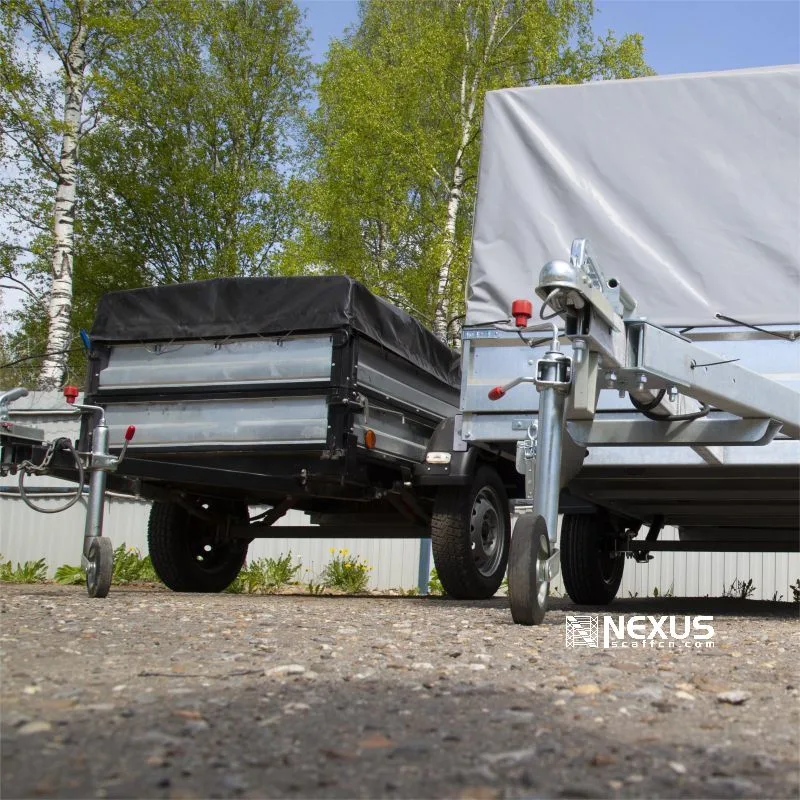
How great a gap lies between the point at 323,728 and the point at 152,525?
18.8 ft

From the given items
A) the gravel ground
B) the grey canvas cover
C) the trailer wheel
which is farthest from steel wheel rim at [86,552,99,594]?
the grey canvas cover

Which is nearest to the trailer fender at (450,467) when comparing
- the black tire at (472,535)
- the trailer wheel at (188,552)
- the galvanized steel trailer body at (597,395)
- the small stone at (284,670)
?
the black tire at (472,535)

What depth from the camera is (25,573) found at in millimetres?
12320

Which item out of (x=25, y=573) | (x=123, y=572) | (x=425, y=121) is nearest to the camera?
(x=123, y=572)

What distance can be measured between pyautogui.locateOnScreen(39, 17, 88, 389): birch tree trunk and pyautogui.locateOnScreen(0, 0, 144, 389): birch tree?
16mm

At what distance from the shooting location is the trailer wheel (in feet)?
25.8

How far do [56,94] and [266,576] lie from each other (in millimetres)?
12598

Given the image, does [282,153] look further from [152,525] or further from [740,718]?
[740,718]

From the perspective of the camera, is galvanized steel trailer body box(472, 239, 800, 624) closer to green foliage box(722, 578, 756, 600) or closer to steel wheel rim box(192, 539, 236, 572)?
steel wheel rim box(192, 539, 236, 572)

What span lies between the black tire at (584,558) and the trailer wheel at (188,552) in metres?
2.71

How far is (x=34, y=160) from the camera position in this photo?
21062mm

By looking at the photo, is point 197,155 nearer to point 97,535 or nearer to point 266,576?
point 266,576

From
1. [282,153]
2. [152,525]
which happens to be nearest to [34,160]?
[282,153]

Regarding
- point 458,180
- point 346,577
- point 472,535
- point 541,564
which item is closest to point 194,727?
point 541,564
